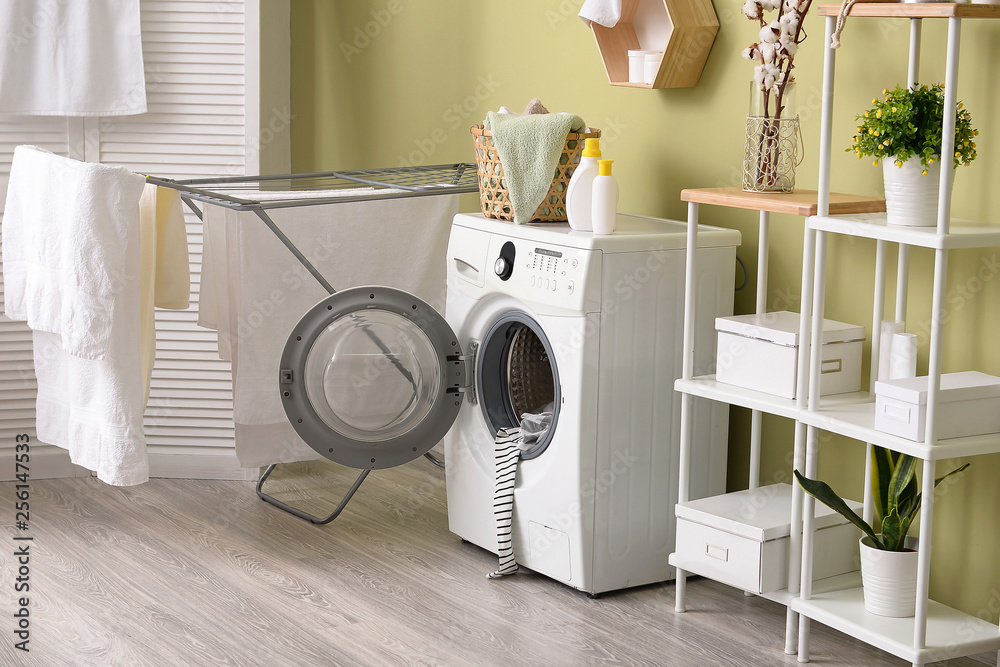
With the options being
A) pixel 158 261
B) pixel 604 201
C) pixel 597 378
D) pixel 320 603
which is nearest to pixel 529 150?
pixel 604 201

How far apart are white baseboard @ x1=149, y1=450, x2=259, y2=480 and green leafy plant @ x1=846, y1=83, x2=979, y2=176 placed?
218 centimetres

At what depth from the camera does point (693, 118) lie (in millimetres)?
2742

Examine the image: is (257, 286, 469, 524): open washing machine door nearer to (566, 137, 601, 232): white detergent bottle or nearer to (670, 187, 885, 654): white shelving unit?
(566, 137, 601, 232): white detergent bottle

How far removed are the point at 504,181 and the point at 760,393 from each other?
797 millimetres

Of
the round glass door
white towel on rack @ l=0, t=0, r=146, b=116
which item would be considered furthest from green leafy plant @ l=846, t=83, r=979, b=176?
white towel on rack @ l=0, t=0, r=146, b=116

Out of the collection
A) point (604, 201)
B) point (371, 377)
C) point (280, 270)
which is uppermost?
point (604, 201)

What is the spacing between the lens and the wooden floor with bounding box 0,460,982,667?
2.26m

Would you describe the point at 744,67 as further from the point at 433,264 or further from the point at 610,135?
the point at 433,264

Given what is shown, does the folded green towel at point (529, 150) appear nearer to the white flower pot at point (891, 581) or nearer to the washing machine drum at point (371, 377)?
the washing machine drum at point (371, 377)

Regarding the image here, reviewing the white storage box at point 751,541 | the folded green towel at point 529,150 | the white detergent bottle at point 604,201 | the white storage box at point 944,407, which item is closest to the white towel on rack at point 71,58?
the folded green towel at point 529,150

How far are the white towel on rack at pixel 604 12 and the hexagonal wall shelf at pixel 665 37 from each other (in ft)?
0.21

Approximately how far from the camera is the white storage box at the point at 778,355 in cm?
224

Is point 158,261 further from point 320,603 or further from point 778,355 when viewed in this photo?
point 778,355

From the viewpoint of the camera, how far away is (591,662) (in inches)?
87.5
